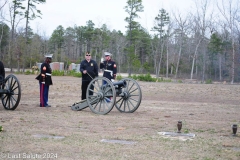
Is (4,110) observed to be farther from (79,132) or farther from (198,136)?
(198,136)

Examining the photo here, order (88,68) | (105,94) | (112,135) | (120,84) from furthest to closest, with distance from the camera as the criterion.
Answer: (88,68) < (120,84) < (105,94) < (112,135)

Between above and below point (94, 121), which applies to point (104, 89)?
above

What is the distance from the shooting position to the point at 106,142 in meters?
5.71

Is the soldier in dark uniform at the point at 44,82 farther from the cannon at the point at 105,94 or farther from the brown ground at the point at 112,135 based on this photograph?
the cannon at the point at 105,94

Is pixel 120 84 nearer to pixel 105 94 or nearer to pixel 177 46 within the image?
pixel 105 94

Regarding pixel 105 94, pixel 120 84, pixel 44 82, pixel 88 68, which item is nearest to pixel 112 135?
pixel 105 94

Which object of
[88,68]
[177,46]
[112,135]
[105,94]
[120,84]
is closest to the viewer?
[112,135]

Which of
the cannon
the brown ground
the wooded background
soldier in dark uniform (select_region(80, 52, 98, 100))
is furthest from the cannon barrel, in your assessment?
the wooded background

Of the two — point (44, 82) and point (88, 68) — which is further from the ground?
point (88, 68)

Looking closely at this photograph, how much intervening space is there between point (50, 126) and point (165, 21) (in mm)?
41791

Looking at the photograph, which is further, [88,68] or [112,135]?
[88,68]

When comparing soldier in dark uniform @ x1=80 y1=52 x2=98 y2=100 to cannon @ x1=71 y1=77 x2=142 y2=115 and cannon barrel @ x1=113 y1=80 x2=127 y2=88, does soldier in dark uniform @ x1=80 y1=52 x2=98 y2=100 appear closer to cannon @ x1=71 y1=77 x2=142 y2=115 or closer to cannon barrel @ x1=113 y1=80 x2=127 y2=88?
cannon @ x1=71 y1=77 x2=142 y2=115

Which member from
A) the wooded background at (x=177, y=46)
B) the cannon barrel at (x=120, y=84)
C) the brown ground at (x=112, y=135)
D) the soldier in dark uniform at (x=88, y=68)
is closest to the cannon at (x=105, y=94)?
the cannon barrel at (x=120, y=84)

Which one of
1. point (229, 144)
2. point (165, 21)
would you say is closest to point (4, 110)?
point (229, 144)
